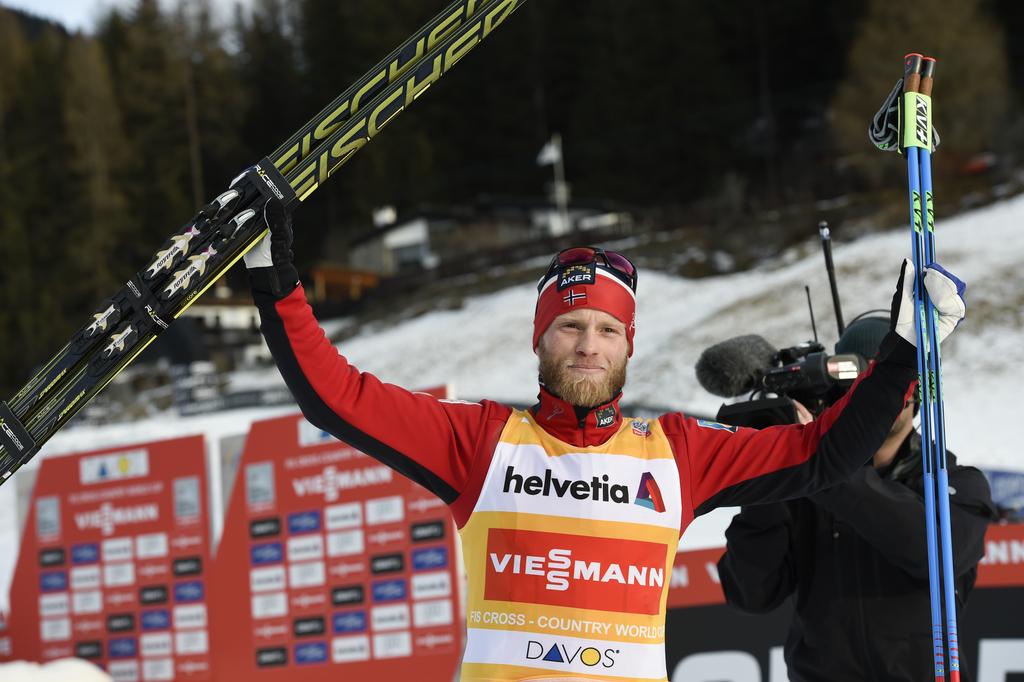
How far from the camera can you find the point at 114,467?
848 centimetres

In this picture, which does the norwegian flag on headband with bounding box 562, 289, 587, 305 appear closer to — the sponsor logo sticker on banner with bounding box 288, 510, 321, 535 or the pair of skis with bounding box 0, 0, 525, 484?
the pair of skis with bounding box 0, 0, 525, 484

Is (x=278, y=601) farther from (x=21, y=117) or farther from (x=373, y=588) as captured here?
(x=21, y=117)

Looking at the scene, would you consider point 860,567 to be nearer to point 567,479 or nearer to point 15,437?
point 567,479

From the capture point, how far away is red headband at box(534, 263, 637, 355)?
2.72 metres

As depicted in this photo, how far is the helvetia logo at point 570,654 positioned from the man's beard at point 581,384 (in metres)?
0.54

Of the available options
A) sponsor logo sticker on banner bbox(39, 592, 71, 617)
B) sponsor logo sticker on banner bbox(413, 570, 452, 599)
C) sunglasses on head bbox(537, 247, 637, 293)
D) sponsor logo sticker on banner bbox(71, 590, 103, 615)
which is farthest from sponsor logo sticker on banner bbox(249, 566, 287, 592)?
→ sunglasses on head bbox(537, 247, 637, 293)

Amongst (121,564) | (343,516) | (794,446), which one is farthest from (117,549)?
(794,446)

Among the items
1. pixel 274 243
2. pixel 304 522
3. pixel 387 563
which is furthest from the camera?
pixel 304 522

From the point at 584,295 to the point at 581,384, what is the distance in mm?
227

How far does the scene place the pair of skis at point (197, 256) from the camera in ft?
8.50

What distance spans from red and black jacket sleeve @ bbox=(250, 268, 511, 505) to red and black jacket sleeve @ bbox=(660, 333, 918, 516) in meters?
0.48

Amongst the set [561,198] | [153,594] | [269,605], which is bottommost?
[269,605]

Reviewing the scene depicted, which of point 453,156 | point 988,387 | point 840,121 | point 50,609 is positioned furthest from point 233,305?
point 50,609

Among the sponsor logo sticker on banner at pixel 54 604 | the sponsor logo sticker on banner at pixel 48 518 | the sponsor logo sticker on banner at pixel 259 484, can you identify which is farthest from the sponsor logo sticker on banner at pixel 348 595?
the sponsor logo sticker on banner at pixel 48 518
